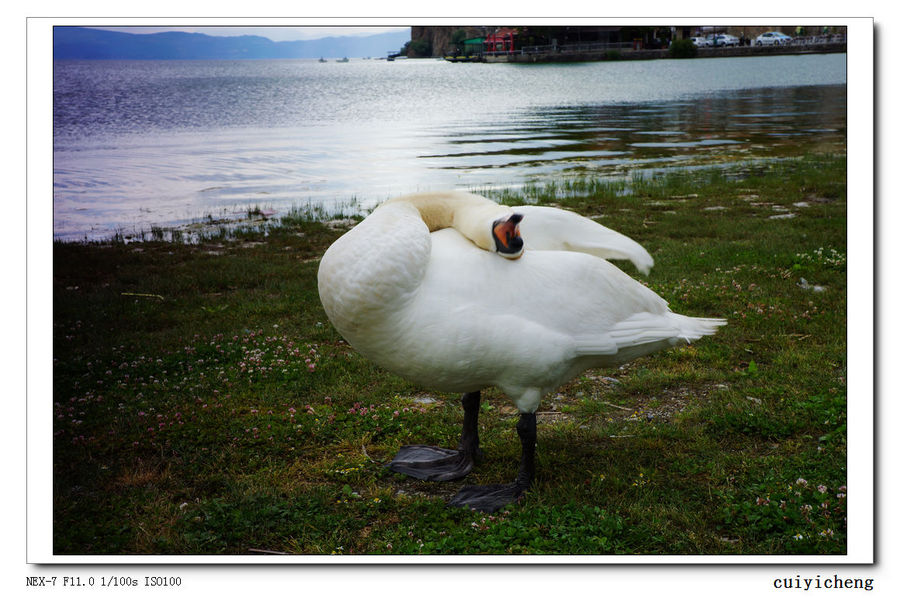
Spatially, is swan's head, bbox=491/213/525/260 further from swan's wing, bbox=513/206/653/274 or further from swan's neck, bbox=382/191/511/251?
swan's wing, bbox=513/206/653/274

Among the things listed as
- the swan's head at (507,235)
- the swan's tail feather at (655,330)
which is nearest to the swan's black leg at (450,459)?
the swan's tail feather at (655,330)

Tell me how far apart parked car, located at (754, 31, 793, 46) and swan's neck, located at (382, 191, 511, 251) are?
2220 mm

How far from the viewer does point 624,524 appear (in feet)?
12.4

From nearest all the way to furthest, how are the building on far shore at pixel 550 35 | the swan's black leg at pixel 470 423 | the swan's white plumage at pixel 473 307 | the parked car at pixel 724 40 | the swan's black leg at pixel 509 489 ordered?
the swan's white plumage at pixel 473 307, the swan's black leg at pixel 509 489, the building on far shore at pixel 550 35, the swan's black leg at pixel 470 423, the parked car at pixel 724 40

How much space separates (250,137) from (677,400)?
836 centimetres

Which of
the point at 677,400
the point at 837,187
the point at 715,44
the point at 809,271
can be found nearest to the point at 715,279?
the point at 809,271

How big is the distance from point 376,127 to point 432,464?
8.14 metres

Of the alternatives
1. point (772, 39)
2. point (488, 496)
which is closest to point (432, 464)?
point (488, 496)

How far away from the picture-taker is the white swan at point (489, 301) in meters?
3.47

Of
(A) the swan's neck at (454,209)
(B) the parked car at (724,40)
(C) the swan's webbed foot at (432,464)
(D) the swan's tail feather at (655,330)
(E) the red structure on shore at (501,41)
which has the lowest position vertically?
(C) the swan's webbed foot at (432,464)

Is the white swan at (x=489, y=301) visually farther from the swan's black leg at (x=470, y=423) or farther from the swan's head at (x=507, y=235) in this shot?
the swan's black leg at (x=470, y=423)

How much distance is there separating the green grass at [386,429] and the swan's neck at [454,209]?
153 centimetres

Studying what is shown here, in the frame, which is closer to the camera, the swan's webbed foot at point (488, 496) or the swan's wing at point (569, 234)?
the swan's webbed foot at point (488, 496)
